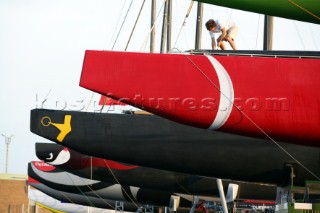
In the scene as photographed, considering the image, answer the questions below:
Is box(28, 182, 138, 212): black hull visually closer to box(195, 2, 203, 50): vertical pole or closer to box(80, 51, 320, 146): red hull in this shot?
box(195, 2, 203, 50): vertical pole

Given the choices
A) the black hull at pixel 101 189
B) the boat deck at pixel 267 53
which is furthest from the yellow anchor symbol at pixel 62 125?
the black hull at pixel 101 189

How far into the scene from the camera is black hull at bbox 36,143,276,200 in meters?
19.0

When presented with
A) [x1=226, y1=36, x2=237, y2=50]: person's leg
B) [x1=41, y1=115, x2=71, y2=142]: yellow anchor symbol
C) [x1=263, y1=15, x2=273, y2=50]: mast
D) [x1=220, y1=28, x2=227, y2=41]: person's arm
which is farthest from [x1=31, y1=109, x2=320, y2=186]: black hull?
[x1=263, y1=15, x2=273, y2=50]: mast

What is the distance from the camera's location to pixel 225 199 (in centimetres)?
1817

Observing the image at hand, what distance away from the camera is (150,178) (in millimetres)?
19734

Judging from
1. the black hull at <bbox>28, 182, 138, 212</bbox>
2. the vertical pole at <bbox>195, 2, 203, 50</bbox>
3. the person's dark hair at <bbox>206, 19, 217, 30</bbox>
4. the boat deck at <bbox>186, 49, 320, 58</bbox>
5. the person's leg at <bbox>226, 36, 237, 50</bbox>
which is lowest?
the black hull at <bbox>28, 182, 138, 212</bbox>

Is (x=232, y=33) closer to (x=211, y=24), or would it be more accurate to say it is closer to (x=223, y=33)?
(x=223, y=33)

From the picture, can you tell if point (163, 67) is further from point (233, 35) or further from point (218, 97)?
point (233, 35)

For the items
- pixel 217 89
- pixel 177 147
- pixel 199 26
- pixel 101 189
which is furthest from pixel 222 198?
pixel 101 189

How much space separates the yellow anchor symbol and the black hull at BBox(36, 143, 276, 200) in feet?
12.5

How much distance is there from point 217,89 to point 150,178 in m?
8.08

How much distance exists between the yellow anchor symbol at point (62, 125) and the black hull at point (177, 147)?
0.05 m

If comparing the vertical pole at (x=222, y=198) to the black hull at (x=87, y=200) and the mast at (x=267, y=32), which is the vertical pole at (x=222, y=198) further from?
the black hull at (x=87, y=200)

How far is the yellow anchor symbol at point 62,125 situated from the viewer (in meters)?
16.2
